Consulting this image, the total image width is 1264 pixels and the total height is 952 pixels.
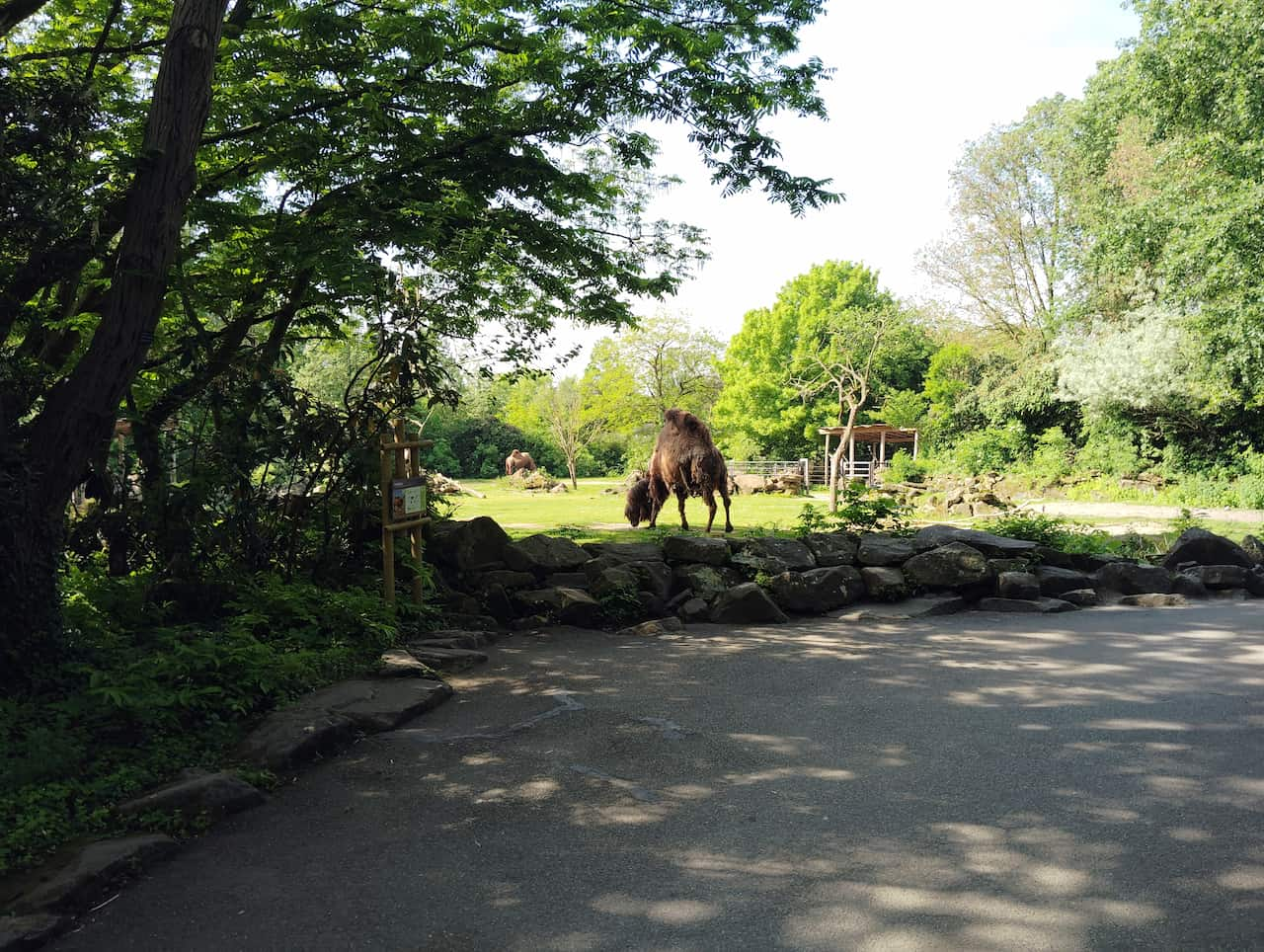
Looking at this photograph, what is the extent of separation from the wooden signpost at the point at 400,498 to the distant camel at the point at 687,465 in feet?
20.9

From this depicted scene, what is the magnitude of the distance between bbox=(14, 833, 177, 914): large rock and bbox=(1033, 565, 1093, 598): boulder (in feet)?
30.2

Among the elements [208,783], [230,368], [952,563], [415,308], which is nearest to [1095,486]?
[952,563]

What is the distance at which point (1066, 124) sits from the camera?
36031 mm

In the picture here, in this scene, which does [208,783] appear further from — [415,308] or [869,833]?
[415,308]

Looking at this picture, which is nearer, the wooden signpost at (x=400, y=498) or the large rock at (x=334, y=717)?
the large rock at (x=334, y=717)

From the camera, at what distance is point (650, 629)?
8477 mm

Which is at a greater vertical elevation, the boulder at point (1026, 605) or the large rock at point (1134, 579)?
the large rock at point (1134, 579)

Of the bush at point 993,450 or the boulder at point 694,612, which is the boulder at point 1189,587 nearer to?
the boulder at point 694,612

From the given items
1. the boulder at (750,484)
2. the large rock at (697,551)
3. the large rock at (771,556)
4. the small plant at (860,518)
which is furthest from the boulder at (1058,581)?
the boulder at (750,484)

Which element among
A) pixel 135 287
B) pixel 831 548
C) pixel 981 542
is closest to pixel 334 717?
pixel 135 287

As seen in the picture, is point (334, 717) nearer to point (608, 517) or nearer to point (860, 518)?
point (860, 518)

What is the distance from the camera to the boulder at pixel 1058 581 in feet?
33.0

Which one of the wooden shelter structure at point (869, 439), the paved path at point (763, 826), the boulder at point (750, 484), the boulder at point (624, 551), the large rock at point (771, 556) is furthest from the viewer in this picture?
the wooden shelter structure at point (869, 439)

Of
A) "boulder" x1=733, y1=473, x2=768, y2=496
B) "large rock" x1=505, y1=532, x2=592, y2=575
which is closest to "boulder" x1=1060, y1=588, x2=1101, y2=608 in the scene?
"large rock" x1=505, y1=532, x2=592, y2=575
